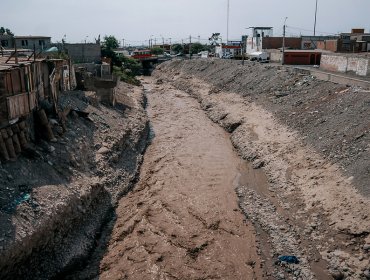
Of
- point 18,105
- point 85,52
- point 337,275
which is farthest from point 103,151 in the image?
point 85,52

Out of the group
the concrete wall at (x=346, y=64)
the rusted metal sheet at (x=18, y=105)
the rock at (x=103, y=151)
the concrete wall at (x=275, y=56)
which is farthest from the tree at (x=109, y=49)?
the rusted metal sheet at (x=18, y=105)

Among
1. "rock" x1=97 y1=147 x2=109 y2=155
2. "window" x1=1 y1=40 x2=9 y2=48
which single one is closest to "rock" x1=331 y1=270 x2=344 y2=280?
"rock" x1=97 y1=147 x2=109 y2=155

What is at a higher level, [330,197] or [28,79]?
[28,79]

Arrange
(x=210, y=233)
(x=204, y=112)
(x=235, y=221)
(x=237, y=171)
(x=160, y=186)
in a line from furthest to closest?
(x=204, y=112) < (x=237, y=171) < (x=160, y=186) < (x=235, y=221) < (x=210, y=233)

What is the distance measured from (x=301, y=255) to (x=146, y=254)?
18.9 feet

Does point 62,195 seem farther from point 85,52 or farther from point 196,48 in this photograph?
point 196,48

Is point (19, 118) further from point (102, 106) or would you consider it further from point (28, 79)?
point (102, 106)

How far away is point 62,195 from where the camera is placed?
14148mm

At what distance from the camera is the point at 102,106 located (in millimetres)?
27297

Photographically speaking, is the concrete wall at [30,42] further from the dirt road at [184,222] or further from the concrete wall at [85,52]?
the dirt road at [184,222]

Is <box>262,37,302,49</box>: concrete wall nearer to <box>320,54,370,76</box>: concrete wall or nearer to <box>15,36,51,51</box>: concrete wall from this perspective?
<box>320,54,370,76</box>: concrete wall

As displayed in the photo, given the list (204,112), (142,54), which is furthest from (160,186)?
(142,54)

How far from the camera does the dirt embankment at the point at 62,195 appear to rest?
11.5 metres

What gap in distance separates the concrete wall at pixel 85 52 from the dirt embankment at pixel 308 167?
67.2ft
